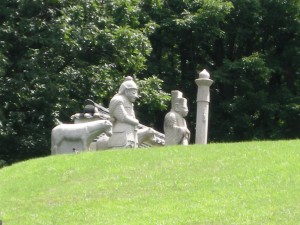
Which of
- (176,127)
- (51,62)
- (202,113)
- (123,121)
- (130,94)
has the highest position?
(51,62)

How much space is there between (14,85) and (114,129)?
8.92 metres

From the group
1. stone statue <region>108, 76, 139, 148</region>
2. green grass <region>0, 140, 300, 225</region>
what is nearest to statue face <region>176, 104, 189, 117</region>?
stone statue <region>108, 76, 139, 148</region>

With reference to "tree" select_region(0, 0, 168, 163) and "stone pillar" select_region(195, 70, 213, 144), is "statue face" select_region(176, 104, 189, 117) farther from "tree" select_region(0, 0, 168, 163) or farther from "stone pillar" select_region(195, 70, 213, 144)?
"tree" select_region(0, 0, 168, 163)

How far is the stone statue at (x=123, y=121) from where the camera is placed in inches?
1145

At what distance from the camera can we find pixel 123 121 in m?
29.2

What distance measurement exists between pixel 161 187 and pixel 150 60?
23.9 metres

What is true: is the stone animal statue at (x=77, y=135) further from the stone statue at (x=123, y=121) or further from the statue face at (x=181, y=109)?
the statue face at (x=181, y=109)

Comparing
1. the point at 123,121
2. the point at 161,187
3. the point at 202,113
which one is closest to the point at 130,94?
the point at 123,121

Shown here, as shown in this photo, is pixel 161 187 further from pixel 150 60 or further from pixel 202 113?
pixel 150 60

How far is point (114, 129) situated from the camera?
2920 centimetres

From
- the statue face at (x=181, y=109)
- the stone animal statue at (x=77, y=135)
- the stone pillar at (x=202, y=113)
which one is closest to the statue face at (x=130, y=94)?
the stone animal statue at (x=77, y=135)

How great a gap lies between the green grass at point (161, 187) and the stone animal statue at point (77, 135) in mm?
2413

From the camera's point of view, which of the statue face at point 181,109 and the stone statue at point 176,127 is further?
the statue face at point 181,109

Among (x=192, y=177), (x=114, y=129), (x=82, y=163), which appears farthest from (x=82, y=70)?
(x=192, y=177)
